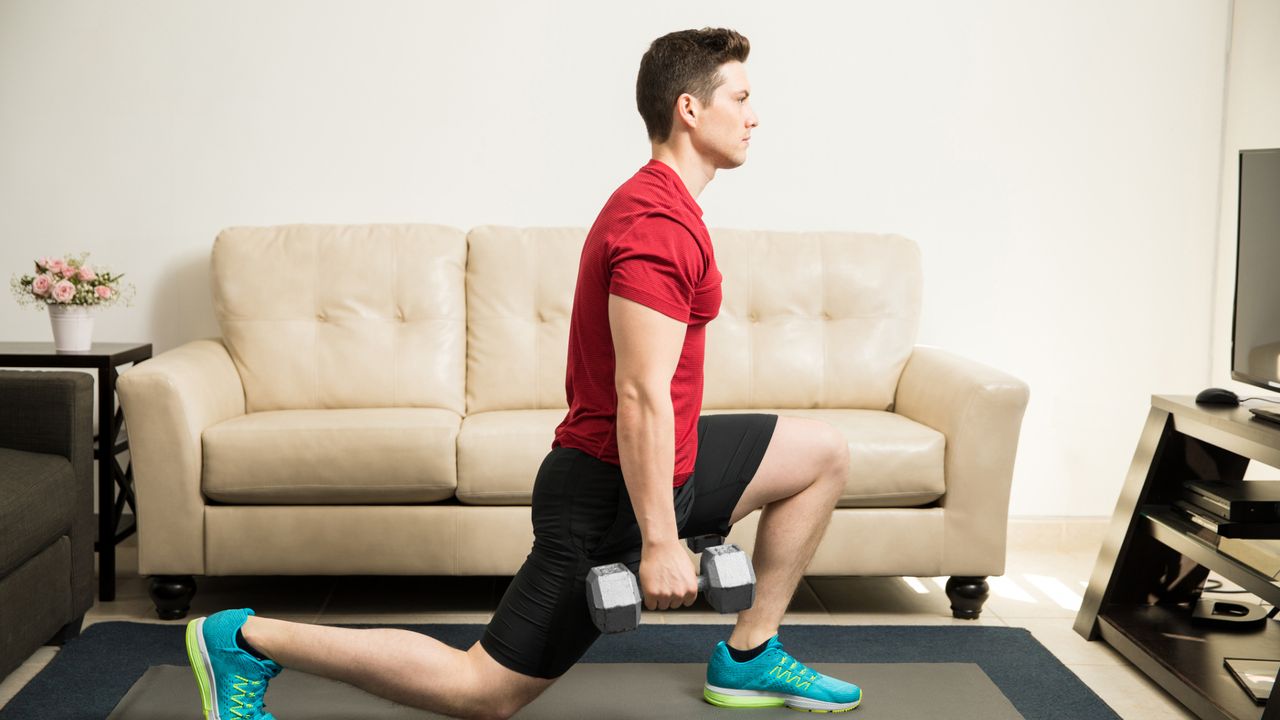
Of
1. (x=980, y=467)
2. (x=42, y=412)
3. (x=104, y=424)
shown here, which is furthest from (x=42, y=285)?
(x=980, y=467)

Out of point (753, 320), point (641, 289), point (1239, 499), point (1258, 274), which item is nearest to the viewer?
point (641, 289)

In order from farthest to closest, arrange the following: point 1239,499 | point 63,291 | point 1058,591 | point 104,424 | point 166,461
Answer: point 1058,591 < point 63,291 < point 104,424 < point 166,461 < point 1239,499

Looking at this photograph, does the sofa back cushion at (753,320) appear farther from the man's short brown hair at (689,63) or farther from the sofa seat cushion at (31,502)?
the man's short brown hair at (689,63)

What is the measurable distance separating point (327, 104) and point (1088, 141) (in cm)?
240

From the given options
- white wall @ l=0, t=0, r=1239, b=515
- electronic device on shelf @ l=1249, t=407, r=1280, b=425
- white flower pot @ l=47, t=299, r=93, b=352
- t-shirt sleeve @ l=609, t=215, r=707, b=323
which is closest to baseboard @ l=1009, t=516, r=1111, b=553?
white wall @ l=0, t=0, r=1239, b=515

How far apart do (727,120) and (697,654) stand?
Answer: 1.33 meters

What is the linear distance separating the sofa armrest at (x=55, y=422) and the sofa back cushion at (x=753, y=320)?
1053 millimetres

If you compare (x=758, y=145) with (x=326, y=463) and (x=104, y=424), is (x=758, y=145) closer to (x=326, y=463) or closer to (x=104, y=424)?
(x=326, y=463)

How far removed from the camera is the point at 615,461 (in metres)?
1.84

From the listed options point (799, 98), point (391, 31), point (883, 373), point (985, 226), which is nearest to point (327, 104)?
point (391, 31)

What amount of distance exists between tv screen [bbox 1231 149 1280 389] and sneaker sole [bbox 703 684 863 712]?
3.96 ft

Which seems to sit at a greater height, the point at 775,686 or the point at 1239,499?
the point at 1239,499

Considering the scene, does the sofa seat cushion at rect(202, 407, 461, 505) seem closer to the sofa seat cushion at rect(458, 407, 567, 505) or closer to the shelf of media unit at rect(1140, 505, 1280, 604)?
the sofa seat cushion at rect(458, 407, 567, 505)

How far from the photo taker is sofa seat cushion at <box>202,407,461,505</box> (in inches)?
109
